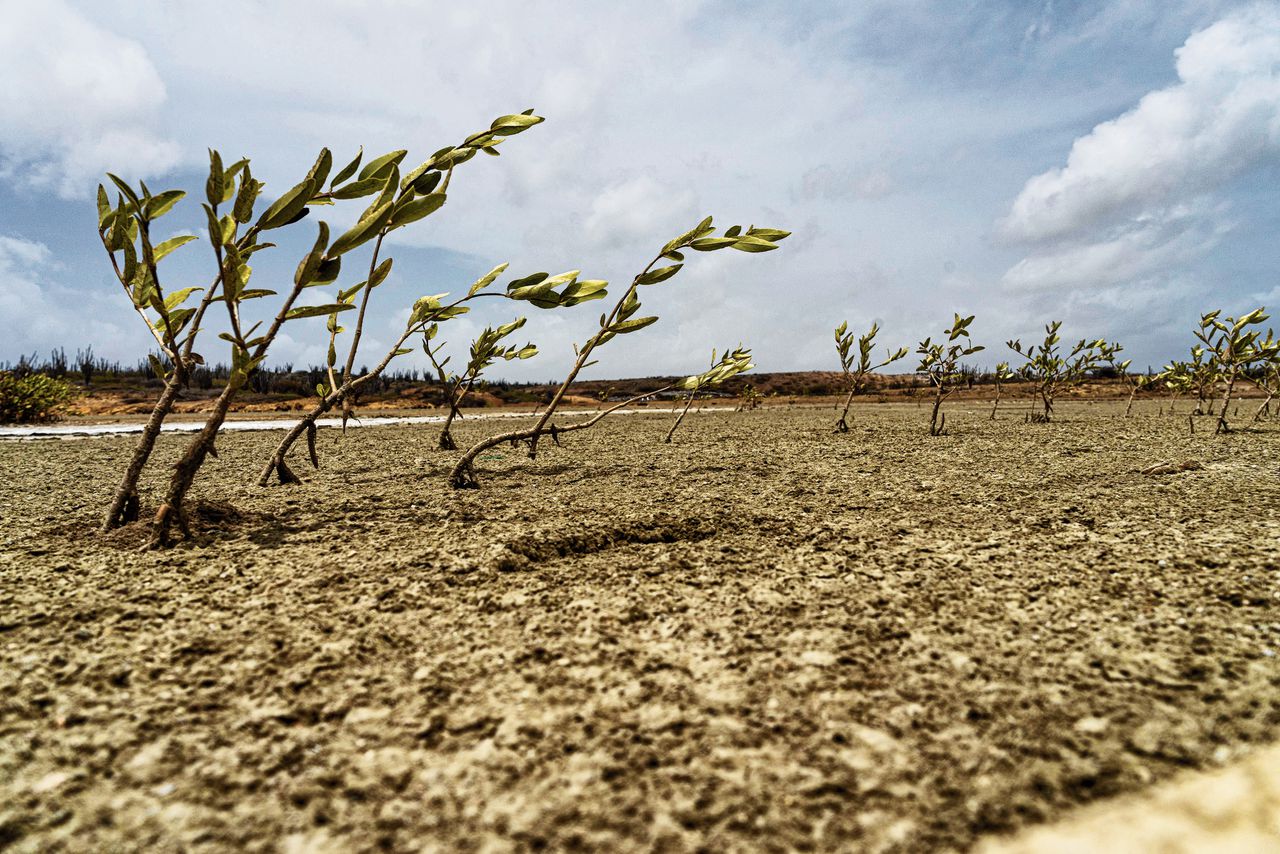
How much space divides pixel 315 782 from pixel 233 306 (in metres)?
2.33

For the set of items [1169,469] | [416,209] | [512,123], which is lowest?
[1169,469]

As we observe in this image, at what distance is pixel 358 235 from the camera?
115 inches

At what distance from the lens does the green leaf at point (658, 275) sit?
4.26 m

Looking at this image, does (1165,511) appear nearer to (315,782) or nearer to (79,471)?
(315,782)

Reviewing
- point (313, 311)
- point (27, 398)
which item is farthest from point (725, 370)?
point (27, 398)

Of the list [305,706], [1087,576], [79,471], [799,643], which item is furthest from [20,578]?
[79,471]

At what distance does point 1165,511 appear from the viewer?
3615 mm

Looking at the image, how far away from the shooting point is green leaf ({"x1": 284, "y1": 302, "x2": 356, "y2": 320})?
3.02 metres

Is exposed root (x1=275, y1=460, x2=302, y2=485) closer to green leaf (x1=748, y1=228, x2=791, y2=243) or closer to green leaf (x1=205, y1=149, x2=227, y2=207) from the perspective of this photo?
green leaf (x1=205, y1=149, x2=227, y2=207)

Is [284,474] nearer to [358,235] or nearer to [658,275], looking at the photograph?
[358,235]

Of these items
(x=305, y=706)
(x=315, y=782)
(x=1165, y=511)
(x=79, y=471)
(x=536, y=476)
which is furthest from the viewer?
(x=79, y=471)

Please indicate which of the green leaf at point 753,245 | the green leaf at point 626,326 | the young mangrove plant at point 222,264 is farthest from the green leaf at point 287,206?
the green leaf at point 753,245

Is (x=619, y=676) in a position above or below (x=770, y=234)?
below

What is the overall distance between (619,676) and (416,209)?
2615 mm
